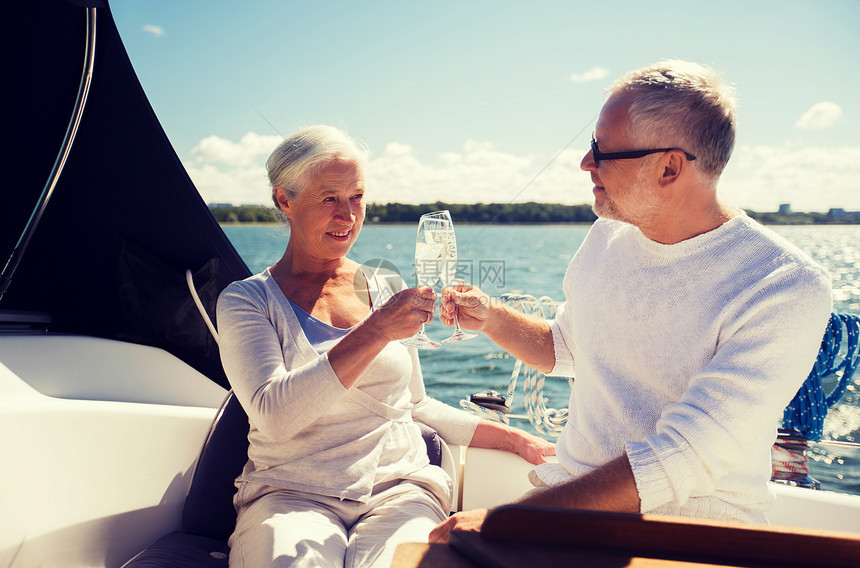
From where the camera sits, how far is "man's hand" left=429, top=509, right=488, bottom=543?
1206mm

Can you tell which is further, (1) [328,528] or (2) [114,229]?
(2) [114,229]

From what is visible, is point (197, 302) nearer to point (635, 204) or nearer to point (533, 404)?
point (533, 404)

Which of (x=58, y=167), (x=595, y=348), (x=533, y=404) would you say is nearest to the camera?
(x=595, y=348)

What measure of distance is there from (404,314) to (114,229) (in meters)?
2.15

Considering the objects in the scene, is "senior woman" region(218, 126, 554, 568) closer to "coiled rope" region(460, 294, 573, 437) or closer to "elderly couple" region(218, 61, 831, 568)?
"elderly couple" region(218, 61, 831, 568)

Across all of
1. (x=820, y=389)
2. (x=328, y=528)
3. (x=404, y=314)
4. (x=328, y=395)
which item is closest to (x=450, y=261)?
(x=404, y=314)

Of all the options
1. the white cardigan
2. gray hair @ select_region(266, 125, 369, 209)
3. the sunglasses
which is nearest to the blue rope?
the sunglasses

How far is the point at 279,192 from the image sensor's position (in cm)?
198

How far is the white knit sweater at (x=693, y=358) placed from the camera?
1251 millimetres

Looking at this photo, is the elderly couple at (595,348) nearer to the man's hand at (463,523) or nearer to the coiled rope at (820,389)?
the man's hand at (463,523)

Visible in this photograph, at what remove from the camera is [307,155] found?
74.1 inches

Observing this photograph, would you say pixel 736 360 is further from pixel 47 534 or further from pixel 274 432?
pixel 47 534

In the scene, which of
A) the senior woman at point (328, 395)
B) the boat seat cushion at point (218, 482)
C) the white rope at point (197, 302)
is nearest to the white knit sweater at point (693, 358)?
the senior woman at point (328, 395)

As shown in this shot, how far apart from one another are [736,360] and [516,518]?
731 millimetres
